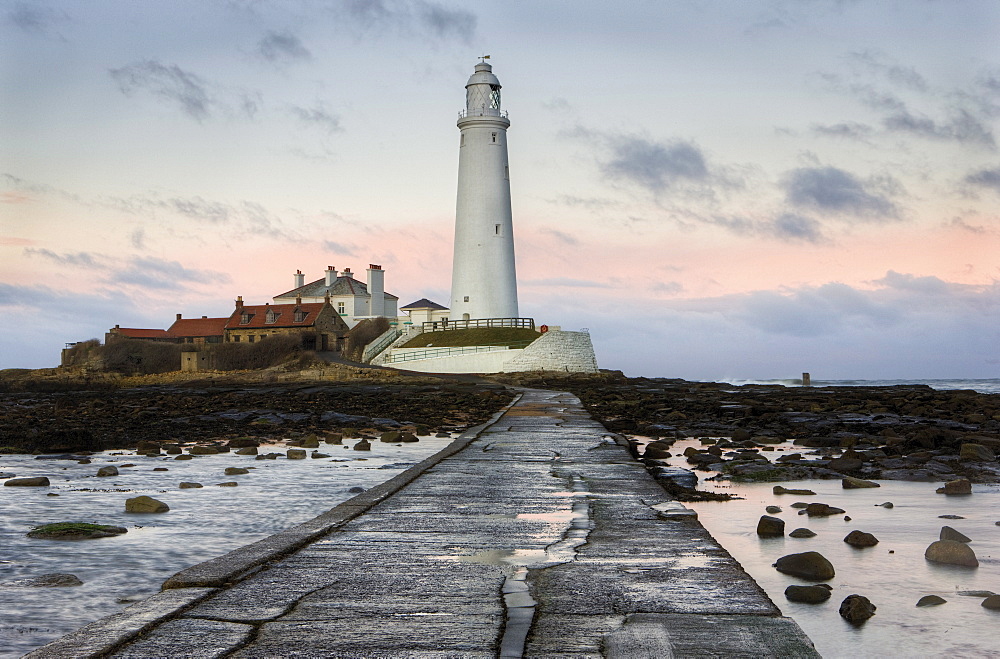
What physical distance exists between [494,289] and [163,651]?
47.2 metres

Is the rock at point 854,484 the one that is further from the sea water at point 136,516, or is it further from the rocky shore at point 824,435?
the sea water at point 136,516

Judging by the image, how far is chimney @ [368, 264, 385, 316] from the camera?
69.4m

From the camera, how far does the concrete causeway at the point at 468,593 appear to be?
3268 millimetres

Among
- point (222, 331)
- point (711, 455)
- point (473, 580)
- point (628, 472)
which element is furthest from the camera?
point (222, 331)

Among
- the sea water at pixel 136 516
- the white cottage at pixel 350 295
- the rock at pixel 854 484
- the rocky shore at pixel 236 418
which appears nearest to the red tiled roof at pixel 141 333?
the white cottage at pixel 350 295

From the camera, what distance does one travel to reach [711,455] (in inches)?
475

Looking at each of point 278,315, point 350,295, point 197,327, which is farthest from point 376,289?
point 197,327

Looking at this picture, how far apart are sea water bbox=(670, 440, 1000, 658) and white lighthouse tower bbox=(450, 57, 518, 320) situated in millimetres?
40395

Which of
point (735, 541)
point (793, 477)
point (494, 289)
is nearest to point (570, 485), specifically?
point (735, 541)

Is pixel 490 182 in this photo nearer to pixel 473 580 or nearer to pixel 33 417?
pixel 33 417

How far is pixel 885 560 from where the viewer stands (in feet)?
19.3

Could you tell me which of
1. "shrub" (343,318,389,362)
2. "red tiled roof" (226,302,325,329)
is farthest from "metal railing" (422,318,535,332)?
"red tiled roof" (226,302,325,329)

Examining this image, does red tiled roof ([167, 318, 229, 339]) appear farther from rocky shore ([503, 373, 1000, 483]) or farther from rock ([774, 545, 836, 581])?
rock ([774, 545, 836, 581])

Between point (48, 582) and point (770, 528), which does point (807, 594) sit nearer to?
point (770, 528)
